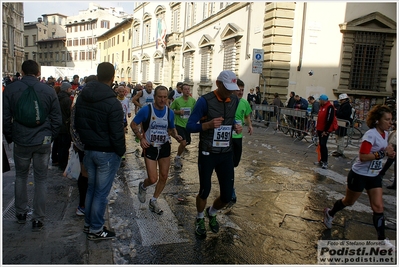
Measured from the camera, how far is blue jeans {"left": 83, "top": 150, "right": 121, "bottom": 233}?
3873 mm

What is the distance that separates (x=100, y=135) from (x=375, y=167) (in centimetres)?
310

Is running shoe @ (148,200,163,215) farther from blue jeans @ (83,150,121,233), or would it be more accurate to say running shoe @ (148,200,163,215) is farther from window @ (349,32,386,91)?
window @ (349,32,386,91)

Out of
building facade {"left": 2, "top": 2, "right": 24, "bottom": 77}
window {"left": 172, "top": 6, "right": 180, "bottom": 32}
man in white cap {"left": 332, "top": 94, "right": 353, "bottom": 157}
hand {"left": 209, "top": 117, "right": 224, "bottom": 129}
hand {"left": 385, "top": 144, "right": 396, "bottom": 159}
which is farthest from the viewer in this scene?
building facade {"left": 2, "top": 2, "right": 24, "bottom": 77}

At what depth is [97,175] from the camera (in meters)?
3.93

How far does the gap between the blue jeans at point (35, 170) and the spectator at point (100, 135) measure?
2.16 feet

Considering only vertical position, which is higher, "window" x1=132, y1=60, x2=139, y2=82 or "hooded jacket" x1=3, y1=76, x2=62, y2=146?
"window" x1=132, y1=60, x2=139, y2=82

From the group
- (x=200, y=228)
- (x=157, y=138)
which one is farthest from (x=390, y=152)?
(x=157, y=138)

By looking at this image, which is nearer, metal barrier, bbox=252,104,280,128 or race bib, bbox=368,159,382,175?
race bib, bbox=368,159,382,175

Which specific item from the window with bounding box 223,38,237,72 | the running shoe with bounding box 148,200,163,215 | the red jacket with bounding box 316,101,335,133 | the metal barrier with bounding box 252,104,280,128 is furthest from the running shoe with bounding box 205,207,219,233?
the window with bounding box 223,38,237,72

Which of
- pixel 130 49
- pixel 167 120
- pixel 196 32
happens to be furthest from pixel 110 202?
pixel 130 49

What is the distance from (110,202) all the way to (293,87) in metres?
13.8

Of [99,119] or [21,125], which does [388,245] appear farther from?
[21,125]

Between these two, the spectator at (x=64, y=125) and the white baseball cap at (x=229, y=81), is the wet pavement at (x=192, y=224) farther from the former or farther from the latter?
the white baseball cap at (x=229, y=81)

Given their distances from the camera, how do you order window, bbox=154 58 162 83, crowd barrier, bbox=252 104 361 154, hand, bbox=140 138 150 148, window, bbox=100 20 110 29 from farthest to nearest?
window, bbox=100 20 110 29
window, bbox=154 58 162 83
crowd barrier, bbox=252 104 361 154
hand, bbox=140 138 150 148
